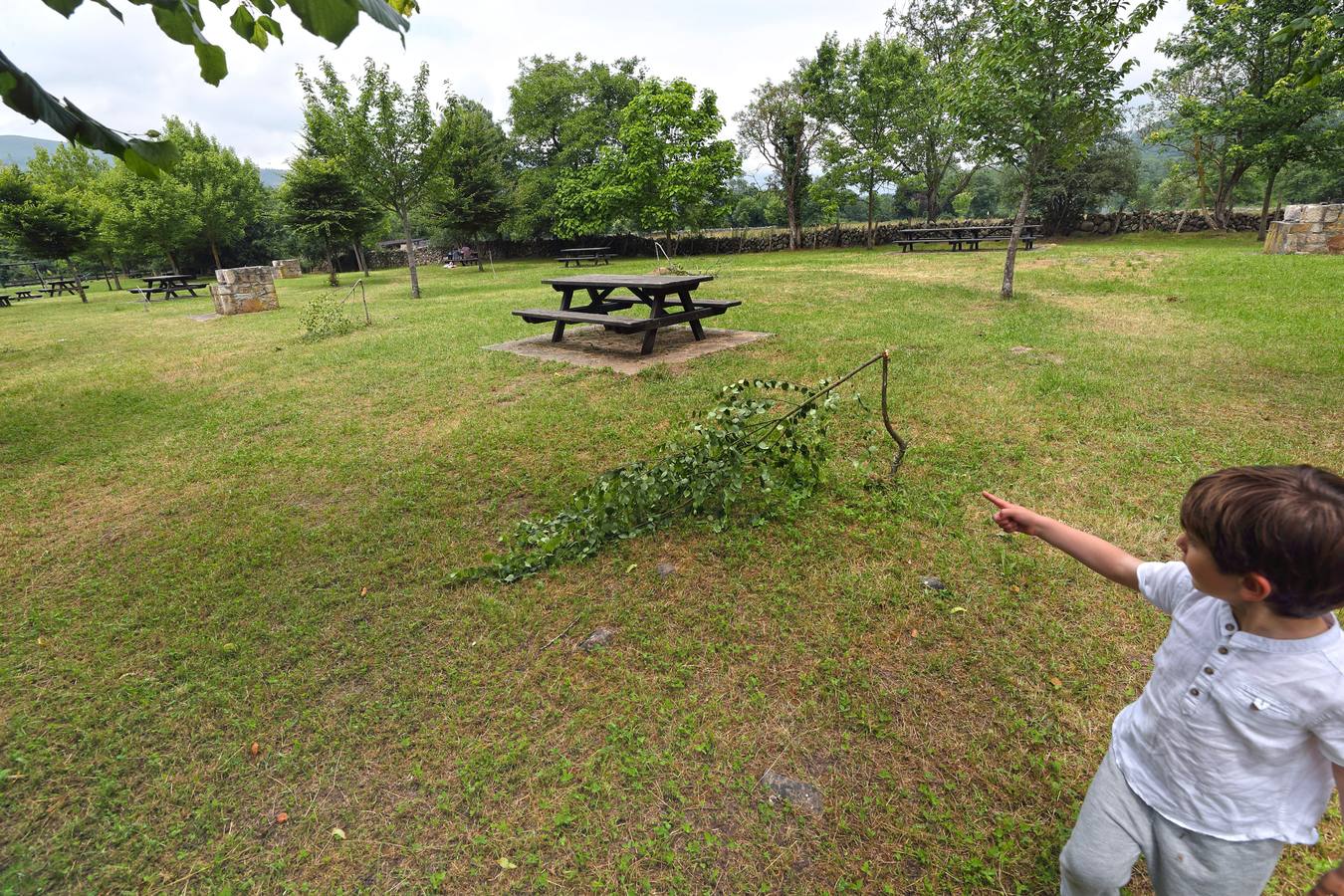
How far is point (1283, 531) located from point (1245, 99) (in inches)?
1047

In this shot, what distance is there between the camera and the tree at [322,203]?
2100cm

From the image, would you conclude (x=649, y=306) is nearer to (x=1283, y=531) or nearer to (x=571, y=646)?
(x=571, y=646)

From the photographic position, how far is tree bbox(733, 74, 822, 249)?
2850 cm

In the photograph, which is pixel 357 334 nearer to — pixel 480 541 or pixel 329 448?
pixel 329 448

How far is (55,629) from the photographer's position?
9.55 feet

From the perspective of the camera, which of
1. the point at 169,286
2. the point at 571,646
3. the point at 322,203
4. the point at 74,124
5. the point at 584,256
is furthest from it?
the point at 584,256

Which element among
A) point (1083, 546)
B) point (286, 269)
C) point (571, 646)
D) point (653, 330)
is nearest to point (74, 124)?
point (571, 646)

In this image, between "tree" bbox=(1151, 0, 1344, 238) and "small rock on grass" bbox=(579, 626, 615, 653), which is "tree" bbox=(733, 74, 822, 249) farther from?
"small rock on grass" bbox=(579, 626, 615, 653)

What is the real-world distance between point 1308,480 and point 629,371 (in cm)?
583

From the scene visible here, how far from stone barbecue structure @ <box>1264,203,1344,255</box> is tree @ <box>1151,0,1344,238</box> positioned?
19.9ft

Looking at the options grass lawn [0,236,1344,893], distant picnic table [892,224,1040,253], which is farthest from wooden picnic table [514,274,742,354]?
distant picnic table [892,224,1040,253]

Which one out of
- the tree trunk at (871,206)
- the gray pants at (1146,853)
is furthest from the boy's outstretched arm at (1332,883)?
the tree trunk at (871,206)

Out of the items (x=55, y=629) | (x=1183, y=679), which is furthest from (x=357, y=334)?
(x=1183, y=679)

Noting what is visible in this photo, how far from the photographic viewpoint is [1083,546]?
150 centimetres
